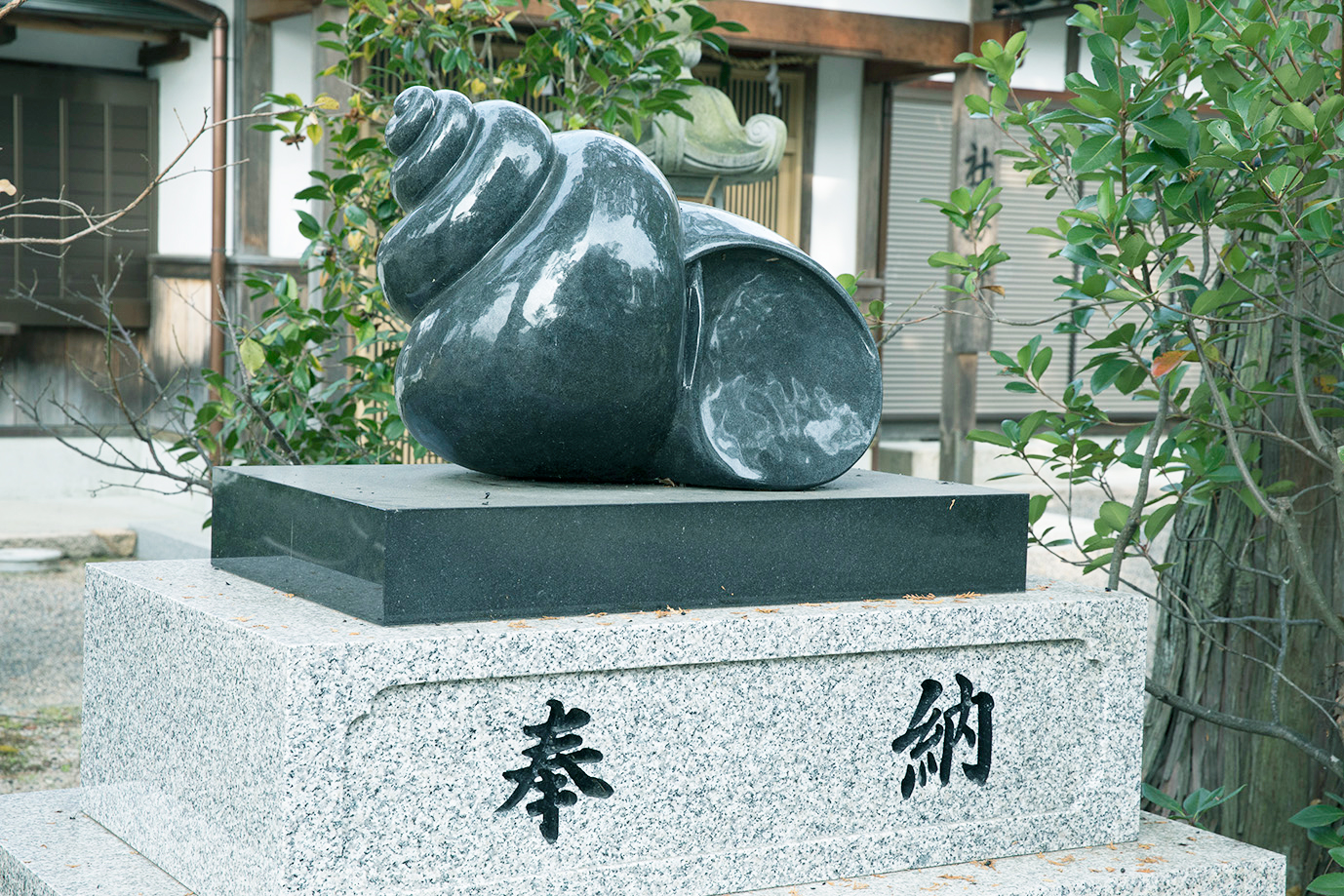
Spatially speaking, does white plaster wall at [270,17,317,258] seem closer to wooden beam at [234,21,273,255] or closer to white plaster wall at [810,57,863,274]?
wooden beam at [234,21,273,255]

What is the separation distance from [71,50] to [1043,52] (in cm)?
642

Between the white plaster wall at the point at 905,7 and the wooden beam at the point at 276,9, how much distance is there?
9.07 feet

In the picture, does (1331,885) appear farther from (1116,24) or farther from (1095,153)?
(1116,24)

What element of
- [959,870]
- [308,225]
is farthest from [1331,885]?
[308,225]

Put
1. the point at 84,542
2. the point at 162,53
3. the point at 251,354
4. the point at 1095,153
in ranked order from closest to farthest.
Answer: the point at 1095,153 → the point at 251,354 → the point at 84,542 → the point at 162,53

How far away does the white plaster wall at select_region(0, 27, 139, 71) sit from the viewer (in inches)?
326

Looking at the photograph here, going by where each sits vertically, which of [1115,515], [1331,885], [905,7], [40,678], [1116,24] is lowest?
[40,678]

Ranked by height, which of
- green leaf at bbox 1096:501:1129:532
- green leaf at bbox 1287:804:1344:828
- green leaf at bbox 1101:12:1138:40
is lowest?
green leaf at bbox 1287:804:1344:828

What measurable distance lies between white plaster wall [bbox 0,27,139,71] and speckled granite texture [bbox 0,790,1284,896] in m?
6.72

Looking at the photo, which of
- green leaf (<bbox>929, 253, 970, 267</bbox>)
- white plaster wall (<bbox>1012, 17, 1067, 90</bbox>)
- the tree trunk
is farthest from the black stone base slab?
white plaster wall (<bbox>1012, 17, 1067, 90</bbox>)

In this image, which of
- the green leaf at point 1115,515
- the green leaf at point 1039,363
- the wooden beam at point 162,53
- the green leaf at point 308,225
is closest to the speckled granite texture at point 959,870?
the green leaf at point 1115,515

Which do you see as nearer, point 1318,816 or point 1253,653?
point 1318,816

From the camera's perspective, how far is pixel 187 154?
8.41 m

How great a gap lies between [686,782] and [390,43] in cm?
270
